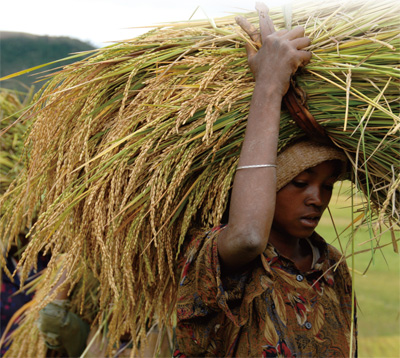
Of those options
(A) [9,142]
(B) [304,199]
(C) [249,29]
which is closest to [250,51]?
(C) [249,29]

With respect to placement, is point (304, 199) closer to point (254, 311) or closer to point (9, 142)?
point (254, 311)

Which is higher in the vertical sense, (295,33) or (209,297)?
(295,33)

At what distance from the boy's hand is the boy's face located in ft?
0.96

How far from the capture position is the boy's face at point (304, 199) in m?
1.65

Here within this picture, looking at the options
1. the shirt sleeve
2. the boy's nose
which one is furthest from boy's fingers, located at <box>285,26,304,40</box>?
the shirt sleeve

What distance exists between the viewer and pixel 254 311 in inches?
64.2

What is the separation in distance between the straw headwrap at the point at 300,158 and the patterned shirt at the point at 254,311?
24cm

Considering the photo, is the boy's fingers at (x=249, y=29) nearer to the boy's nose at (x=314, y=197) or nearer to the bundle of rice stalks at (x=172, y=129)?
the bundle of rice stalks at (x=172, y=129)

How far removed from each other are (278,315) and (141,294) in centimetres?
58

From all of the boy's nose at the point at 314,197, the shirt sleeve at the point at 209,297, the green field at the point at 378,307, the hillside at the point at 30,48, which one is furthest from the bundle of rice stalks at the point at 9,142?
the hillside at the point at 30,48

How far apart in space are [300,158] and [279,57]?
32 centimetres

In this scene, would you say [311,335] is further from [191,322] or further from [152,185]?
[152,185]

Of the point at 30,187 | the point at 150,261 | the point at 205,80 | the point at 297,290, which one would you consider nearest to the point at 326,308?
the point at 297,290

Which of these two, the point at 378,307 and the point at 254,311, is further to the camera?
the point at 378,307
